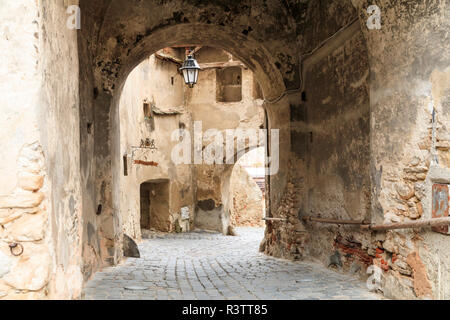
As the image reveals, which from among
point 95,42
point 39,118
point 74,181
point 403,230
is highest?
point 95,42

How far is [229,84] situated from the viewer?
50.9 ft

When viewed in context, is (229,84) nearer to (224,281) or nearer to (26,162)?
(224,281)

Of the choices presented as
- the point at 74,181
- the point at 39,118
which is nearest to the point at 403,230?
the point at 74,181

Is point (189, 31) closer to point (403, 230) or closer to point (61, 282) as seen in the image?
point (403, 230)

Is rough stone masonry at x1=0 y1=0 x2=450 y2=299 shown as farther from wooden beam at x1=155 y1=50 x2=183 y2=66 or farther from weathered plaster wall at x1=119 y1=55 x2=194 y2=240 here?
wooden beam at x1=155 y1=50 x2=183 y2=66

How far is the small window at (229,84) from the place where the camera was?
15.3 metres

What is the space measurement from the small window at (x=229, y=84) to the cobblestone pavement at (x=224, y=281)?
8848 millimetres

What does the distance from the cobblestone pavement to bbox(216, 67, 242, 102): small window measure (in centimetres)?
885

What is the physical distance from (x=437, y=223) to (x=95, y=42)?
199 inches

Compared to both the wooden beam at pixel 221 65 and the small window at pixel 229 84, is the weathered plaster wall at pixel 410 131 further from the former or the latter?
the small window at pixel 229 84

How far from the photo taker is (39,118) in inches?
91.4

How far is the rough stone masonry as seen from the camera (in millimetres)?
2299

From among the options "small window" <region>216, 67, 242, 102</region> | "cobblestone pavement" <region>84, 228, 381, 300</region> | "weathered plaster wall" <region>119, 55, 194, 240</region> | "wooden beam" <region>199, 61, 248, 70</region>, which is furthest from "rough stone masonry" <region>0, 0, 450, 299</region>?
"small window" <region>216, 67, 242, 102</region>

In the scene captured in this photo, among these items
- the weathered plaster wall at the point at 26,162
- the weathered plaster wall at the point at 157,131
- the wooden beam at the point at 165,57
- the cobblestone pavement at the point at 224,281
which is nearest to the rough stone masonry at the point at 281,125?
the weathered plaster wall at the point at 26,162
